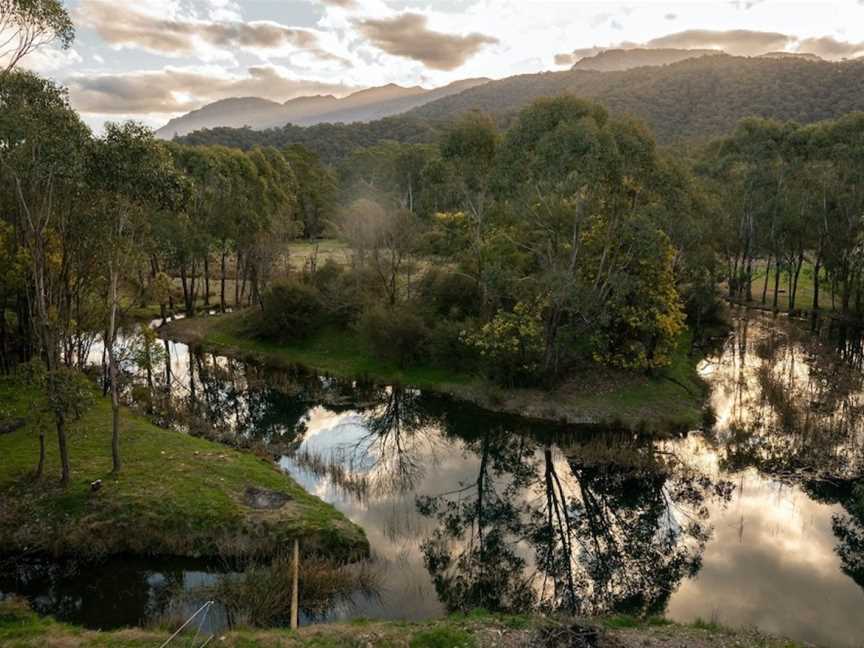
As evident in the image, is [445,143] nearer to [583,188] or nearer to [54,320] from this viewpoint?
[583,188]

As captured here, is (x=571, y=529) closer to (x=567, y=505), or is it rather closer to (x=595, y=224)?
(x=567, y=505)

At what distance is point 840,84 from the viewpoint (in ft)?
567

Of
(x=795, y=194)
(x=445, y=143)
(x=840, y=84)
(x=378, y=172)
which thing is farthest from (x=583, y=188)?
(x=840, y=84)

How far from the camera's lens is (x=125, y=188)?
24781 mm

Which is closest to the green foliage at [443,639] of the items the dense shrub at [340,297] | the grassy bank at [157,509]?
the grassy bank at [157,509]

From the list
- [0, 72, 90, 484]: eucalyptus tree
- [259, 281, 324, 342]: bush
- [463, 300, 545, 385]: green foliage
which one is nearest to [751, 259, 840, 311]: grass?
[463, 300, 545, 385]: green foliage

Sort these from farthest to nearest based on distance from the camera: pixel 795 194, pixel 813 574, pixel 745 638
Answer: pixel 795 194
pixel 813 574
pixel 745 638

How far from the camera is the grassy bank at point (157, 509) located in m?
22.8

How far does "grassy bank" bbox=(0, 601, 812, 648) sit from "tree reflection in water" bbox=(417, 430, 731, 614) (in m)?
2.19

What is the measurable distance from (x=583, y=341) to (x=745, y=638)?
1016 inches

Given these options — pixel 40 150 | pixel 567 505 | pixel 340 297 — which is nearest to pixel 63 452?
pixel 40 150

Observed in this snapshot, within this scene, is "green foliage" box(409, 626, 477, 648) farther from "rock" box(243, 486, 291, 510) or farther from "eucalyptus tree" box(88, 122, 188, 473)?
"eucalyptus tree" box(88, 122, 188, 473)

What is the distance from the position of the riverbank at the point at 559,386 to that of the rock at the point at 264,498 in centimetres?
1802

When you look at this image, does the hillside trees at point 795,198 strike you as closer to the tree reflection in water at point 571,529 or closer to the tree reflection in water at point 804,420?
the tree reflection in water at point 804,420
